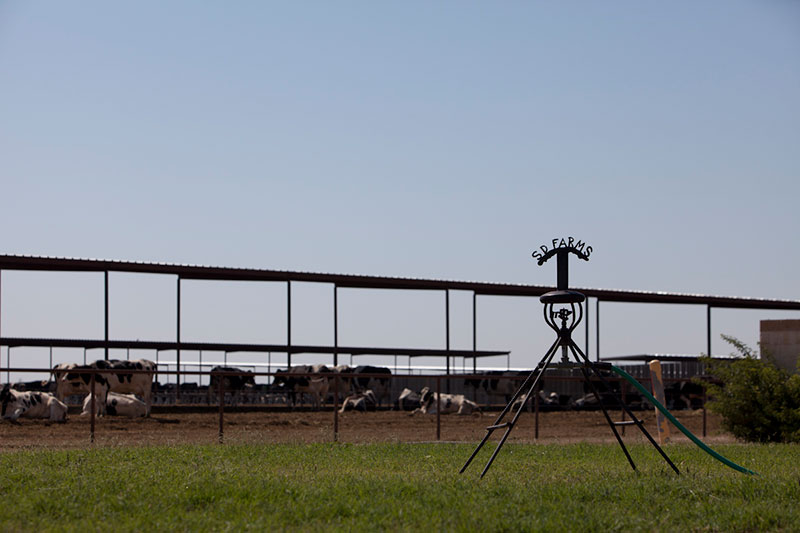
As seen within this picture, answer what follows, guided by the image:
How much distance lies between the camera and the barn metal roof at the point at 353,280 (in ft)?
88.8

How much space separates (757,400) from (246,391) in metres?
16.3

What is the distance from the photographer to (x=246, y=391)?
2894 cm

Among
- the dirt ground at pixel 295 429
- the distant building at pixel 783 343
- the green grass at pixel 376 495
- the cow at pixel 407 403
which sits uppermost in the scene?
the distant building at pixel 783 343

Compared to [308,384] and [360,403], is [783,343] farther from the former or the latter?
[308,384]

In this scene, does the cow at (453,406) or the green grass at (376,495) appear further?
the cow at (453,406)

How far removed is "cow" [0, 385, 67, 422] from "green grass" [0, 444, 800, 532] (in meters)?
8.88

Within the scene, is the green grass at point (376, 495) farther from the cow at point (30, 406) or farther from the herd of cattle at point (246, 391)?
the cow at point (30, 406)

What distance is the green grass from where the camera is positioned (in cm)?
682

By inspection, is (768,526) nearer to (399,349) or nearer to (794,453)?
(794,453)

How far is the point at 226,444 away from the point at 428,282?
18.0 meters

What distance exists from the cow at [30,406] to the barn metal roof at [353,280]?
6.21 meters

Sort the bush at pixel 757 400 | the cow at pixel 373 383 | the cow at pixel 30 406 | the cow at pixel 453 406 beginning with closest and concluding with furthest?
the bush at pixel 757 400 → the cow at pixel 30 406 → the cow at pixel 453 406 → the cow at pixel 373 383

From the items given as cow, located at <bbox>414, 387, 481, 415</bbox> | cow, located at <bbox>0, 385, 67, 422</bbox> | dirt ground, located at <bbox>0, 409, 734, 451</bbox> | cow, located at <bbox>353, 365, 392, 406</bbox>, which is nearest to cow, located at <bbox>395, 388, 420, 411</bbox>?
cow, located at <bbox>414, 387, 481, 415</bbox>

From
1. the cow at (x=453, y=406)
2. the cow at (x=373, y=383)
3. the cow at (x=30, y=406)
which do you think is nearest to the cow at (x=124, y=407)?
the cow at (x=30, y=406)
